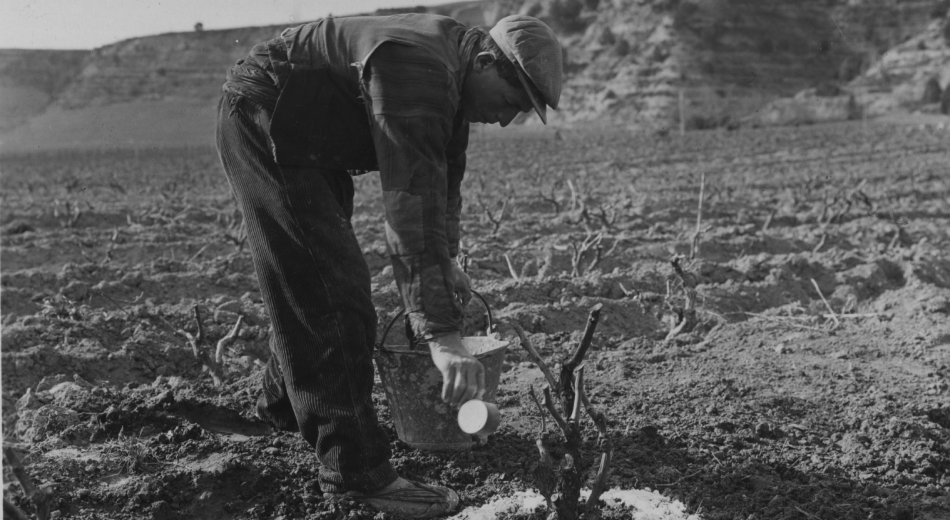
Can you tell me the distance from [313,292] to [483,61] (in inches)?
36.4

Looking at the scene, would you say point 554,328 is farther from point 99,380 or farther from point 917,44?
point 917,44

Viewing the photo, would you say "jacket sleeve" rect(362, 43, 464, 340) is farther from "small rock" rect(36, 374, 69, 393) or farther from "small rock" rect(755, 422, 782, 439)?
"small rock" rect(36, 374, 69, 393)

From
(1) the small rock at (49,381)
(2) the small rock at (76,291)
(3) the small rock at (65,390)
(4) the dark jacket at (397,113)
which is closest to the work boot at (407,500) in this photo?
(4) the dark jacket at (397,113)

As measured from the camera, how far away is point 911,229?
8.59 metres

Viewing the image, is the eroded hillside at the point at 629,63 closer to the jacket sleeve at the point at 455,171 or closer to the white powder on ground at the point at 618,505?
the jacket sleeve at the point at 455,171

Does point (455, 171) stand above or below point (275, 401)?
above

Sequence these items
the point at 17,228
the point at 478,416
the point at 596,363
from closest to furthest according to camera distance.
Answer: the point at 478,416 < the point at 596,363 < the point at 17,228

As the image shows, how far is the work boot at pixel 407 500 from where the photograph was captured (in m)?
3.01

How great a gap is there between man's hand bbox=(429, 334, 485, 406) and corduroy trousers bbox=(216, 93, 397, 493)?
0.49 m

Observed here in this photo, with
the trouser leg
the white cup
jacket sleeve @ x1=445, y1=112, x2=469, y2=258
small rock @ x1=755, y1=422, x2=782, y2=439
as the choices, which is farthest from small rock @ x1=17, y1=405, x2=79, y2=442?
small rock @ x1=755, y1=422, x2=782, y2=439

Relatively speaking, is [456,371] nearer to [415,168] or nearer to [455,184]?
[415,168]

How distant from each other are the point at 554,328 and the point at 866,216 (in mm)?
5381

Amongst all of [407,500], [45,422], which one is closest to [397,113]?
[407,500]

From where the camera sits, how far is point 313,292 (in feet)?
9.66
